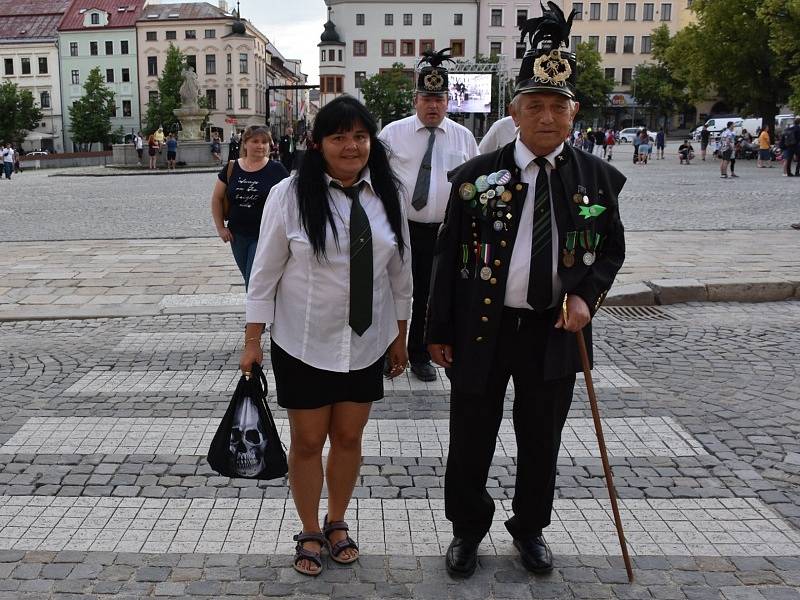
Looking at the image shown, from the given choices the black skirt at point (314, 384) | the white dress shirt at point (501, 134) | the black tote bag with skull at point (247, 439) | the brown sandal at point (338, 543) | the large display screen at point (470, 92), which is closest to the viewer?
the black skirt at point (314, 384)

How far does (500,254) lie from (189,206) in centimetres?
1752

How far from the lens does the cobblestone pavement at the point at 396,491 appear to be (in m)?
3.45

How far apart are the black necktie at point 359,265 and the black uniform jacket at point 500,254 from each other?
281 mm

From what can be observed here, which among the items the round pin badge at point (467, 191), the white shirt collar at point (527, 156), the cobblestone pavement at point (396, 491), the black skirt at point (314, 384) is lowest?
the cobblestone pavement at point (396, 491)

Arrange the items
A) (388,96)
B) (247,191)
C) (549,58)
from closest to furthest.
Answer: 1. (549,58)
2. (247,191)
3. (388,96)

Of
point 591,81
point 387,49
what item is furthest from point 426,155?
point 387,49

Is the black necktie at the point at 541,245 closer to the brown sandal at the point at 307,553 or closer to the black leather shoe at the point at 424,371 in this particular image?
the brown sandal at the point at 307,553

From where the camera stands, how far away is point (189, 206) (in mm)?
19656

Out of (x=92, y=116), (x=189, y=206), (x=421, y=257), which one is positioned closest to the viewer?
(x=421, y=257)

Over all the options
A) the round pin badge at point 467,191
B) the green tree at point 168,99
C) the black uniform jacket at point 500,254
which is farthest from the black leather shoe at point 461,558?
the green tree at point 168,99

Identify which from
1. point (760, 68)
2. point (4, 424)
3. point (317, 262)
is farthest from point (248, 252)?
point (760, 68)

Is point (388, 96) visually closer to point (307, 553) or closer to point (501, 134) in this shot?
point (501, 134)

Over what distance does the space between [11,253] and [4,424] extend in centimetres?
773

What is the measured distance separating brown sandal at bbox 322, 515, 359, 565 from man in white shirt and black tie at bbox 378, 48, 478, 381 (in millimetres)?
2180
